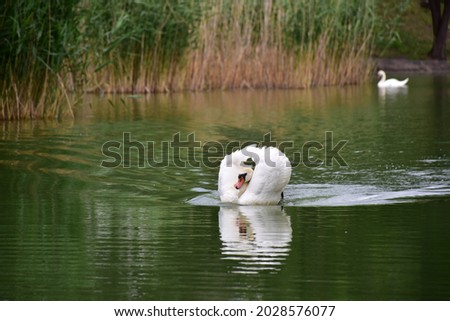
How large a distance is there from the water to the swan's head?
0.28 meters

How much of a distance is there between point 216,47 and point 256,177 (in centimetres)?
1456

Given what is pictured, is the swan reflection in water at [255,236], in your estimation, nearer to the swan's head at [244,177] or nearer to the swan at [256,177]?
the swan at [256,177]

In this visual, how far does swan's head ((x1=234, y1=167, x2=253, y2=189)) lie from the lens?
871cm

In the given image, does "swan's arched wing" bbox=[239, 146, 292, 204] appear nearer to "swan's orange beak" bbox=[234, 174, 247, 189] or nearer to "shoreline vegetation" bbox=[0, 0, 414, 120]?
"swan's orange beak" bbox=[234, 174, 247, 189]

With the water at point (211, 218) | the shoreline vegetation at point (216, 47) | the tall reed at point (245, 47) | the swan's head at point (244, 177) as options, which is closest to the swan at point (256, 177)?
the swan's head at point (244, 177)

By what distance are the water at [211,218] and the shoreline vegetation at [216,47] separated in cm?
311

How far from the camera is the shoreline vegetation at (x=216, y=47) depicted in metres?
18.0

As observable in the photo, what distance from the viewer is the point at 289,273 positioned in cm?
595

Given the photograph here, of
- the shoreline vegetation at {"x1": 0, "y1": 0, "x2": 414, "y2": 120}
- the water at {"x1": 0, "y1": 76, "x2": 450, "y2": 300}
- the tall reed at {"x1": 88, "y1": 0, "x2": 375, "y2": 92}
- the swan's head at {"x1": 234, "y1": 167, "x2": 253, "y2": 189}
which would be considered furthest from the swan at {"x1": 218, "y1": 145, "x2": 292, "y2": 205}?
the tall reed at {"x1": 88, "y1": 0, "x2": 375, "y2": 92}

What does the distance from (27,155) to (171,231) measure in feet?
15.6

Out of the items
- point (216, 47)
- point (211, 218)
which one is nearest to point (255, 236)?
point (211, 218)

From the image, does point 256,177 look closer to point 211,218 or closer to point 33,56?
point 211,218

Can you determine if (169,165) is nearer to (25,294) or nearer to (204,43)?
(25,294)
